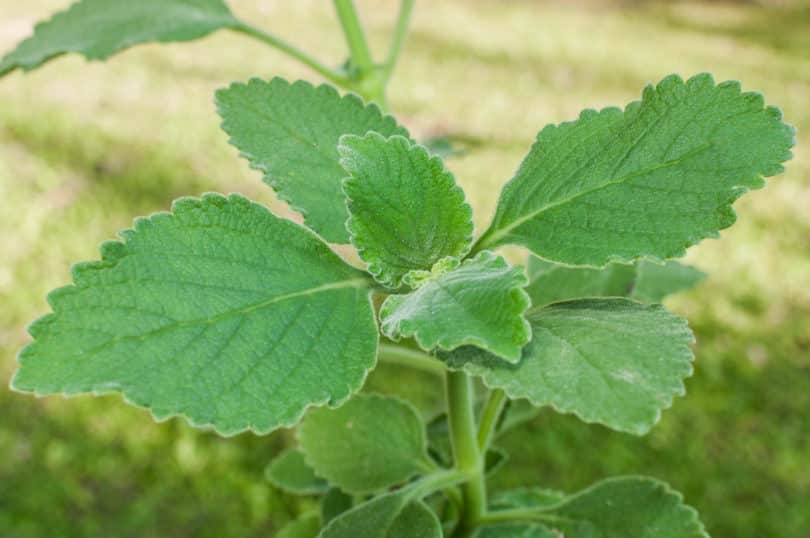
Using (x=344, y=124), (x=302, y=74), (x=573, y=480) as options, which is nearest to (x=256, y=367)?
(x=344, y=124)

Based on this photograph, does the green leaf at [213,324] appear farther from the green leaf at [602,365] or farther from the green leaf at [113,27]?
the green leaf at [113,27]

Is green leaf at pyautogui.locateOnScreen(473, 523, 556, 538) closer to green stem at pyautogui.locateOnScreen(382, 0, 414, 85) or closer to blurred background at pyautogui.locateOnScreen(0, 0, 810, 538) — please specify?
green stem at pyautogui.locateOnScreen(382, 0, 414, 85)

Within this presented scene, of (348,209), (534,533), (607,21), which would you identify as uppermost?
(607,21)

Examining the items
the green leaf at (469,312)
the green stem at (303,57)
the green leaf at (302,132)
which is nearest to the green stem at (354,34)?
the green stem at (303,57)

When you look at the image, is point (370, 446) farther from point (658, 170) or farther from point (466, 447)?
point (658, 170)

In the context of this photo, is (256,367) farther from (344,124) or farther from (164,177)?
(164,177)

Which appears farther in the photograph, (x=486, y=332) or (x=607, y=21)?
(x=607, y=21)

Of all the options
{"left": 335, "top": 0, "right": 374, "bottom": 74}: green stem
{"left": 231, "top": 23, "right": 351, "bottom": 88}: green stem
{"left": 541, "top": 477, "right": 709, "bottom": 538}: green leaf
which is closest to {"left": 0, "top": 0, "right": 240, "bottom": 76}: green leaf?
{"left": 231, "top": 23, "right": 351, "bottom": 88}: green stem
